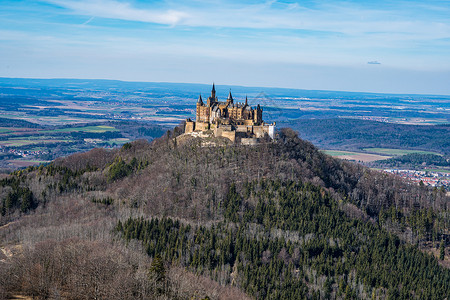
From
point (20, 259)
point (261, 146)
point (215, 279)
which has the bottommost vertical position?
point (215, 279)

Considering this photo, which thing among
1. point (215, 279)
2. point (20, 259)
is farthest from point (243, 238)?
point (20, 259)

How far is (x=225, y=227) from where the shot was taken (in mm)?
89750

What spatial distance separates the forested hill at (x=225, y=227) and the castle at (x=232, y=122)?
3.95 metres

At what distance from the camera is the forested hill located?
57.1 meters

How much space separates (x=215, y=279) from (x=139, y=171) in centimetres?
4752

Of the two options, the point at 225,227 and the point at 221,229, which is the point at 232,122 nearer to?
the point at 225,227

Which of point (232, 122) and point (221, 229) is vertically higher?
point (232, 122)

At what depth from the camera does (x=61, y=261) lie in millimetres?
55750

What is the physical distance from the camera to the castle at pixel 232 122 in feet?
378

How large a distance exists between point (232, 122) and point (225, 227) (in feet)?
116

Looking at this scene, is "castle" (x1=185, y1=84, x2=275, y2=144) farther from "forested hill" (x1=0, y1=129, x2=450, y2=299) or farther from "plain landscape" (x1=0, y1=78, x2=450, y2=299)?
"forested hill" (x1=0, y1=129, x2=450, y2=299)

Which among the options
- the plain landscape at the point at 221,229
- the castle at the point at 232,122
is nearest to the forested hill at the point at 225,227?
the plain landscape at the point at 221,229

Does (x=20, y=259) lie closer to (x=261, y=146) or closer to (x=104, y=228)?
(x=104, y=228)

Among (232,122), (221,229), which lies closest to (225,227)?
(221,229)
